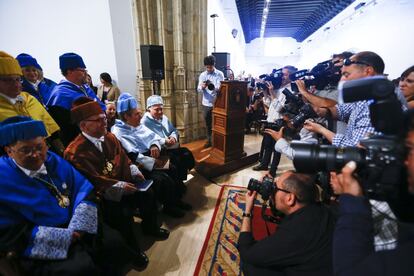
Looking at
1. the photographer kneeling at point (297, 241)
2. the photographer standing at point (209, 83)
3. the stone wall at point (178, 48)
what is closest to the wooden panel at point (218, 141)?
the photographer standing at point (209, 83)

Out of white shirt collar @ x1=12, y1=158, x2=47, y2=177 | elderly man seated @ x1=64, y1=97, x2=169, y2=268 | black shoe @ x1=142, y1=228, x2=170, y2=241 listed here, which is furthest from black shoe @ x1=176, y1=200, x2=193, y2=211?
white shirt collar @ x1=12, y1=158, x2=47, y2=177

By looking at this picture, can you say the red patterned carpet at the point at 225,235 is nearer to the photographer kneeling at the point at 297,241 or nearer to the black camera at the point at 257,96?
the photographer kneeling at the point at 297,241

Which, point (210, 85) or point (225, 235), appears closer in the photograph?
point (225, 235)

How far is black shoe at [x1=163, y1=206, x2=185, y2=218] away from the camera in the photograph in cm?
217

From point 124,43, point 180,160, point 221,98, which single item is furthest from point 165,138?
point 124,43

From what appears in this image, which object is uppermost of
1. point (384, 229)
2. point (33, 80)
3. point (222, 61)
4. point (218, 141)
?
point (222, 61)

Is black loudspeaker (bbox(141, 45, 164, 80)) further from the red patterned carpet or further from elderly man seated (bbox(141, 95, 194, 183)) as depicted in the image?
the red patterned carpet

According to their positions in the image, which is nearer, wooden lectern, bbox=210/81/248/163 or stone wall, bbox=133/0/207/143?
wooden lectern, bbox=210/81/248/163

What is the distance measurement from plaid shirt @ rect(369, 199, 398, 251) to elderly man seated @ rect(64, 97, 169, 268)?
1508 mm

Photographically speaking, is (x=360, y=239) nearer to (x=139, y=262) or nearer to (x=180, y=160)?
(x=139, y=262)

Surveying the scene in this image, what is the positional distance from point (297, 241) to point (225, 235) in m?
1.15

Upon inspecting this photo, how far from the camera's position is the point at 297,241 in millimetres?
879

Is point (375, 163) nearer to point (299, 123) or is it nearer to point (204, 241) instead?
point (299, 123)

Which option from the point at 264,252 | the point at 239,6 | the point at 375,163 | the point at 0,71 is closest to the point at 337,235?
the point at 375,163
